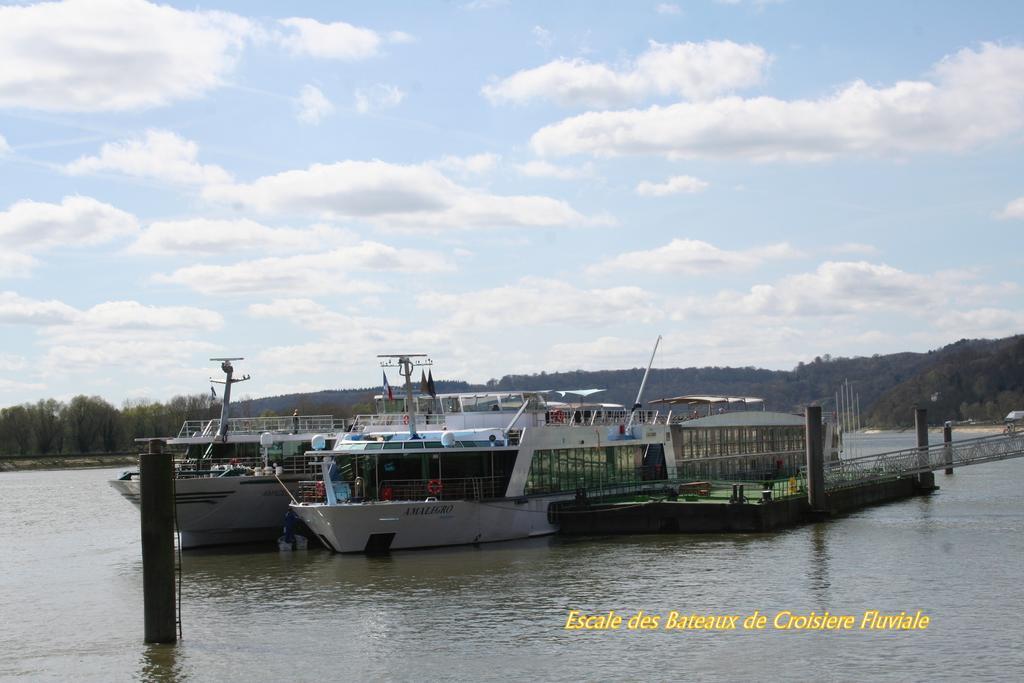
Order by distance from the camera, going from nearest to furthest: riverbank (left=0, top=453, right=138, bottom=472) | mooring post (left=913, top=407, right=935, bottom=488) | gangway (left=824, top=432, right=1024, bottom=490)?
1. gangway (left=824, top=432, right=1024, bottom=490)
2. mooring post (left=913, top=407, right=935, bottom=488)
3. riverbank (left=0, top=453, right=138, bottom=472)

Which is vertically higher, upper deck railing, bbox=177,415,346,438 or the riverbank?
upper deck railing, bbox=177,415,346,438

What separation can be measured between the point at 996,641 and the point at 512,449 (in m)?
21.2

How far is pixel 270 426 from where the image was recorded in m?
54.3

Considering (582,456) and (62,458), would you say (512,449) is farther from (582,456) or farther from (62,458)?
(62,458)

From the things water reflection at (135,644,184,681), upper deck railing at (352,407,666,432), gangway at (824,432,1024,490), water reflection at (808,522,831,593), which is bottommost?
water reflection at (135,644,184,681)

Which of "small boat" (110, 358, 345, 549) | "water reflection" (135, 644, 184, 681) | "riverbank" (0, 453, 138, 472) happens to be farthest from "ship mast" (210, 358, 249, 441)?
"riverbank" (0, 453, 138, 472)

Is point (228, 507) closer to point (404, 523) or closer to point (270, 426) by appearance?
point (404, 523)

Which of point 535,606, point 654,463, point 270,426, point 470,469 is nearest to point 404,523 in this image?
point 470,469

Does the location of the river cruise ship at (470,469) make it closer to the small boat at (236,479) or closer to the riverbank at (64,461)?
the small boat at (236,479)

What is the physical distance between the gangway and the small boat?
25280 mm

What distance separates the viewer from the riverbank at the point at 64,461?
15250 cm

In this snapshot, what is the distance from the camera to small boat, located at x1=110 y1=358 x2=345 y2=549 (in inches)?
1780

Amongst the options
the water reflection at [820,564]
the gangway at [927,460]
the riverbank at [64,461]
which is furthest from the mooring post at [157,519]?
the riverbank at [64,461]

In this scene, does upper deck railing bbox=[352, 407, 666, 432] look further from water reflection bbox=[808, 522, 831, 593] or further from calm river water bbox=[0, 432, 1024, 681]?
water reflection bbox=[808, 522, 831, 593]
